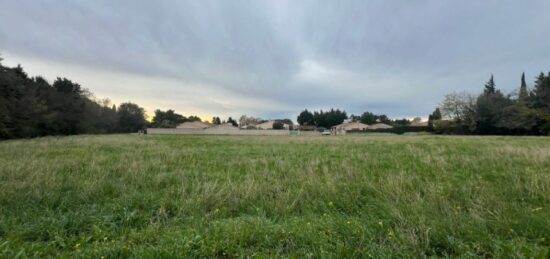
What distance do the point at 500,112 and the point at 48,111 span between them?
8095cm

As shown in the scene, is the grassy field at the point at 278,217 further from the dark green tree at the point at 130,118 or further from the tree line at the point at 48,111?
the dark green tree at the point at 130,118

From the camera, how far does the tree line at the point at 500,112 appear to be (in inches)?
1572

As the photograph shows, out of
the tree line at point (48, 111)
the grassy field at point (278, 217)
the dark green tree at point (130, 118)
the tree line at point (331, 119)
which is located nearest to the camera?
the grassy field at point (278, 217)

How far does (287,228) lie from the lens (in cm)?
323

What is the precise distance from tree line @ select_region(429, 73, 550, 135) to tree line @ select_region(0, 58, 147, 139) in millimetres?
69787

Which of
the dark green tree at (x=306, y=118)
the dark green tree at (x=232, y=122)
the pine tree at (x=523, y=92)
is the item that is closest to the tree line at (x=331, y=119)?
the dark green tree at (x=306, y=118)

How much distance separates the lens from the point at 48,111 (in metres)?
40.0

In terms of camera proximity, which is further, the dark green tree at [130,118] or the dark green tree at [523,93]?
the dark green tree at [130,118]

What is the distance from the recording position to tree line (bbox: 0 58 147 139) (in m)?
25.8

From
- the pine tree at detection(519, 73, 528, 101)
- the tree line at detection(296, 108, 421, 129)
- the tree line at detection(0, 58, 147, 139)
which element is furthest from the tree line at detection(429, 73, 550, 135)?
the tree line at detection(0, 58, 147, 139)

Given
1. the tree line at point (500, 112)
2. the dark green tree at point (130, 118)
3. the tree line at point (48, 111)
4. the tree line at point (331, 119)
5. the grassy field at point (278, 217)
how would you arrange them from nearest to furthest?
the grassy field at point (278, 217) → the tree line at point (48, 111) → the tree line at point (500, 112) → the dark green tree at point (130, 118) → the tree line at point (331, 119)

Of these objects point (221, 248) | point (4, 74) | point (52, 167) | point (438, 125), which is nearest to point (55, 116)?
point (4, 74)

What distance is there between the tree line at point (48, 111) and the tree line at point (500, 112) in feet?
229

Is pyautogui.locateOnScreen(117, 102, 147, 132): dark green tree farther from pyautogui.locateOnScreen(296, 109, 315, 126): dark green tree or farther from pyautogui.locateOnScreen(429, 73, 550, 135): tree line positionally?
pyautogui.locateOnScreen(429, 73, 550, 135): tree line
